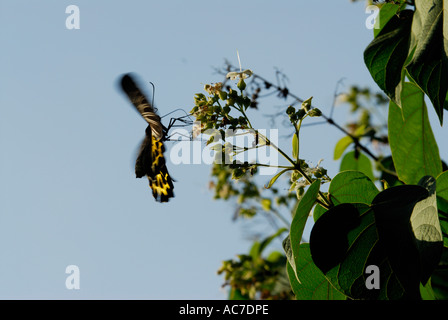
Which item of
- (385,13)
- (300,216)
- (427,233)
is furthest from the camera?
(385,13)

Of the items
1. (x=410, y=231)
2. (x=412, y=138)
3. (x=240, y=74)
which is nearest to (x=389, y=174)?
(x=412, y=138)

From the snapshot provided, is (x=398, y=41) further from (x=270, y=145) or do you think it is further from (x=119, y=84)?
(x=119, y=84)

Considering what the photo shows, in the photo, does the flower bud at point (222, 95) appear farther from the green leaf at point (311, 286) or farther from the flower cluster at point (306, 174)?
the green leaf at point (311, 286)

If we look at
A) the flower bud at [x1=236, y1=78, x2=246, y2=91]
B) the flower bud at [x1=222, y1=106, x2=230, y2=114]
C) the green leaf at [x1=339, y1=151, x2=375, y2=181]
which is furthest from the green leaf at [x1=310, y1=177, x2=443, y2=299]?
the green leaf at [x1=339, y1=151, x2=375, y2=181]

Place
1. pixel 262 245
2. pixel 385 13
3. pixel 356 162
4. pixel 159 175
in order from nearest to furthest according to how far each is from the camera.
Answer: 1. pixel 385 13
2. pixel 159 175
3. pixel 356 162
4. pixel 262 245

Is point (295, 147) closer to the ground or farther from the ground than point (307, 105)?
closer to the ground

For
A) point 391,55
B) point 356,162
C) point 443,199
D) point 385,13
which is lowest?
point 443,199

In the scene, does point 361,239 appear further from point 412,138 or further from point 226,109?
point 412,138
